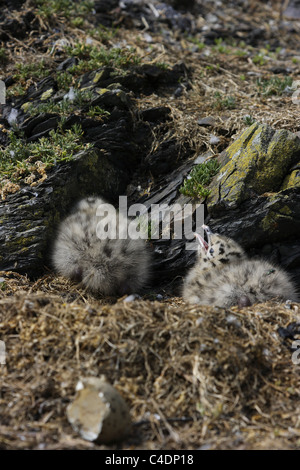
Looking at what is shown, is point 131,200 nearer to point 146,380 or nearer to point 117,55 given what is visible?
point 117,55

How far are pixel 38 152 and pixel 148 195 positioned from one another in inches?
67.8

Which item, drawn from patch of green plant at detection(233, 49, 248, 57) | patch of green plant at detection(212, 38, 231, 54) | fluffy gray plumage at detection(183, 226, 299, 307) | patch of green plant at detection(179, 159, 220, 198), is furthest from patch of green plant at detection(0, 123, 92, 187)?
patch of green plant at detection(233, 49, 248, 57)

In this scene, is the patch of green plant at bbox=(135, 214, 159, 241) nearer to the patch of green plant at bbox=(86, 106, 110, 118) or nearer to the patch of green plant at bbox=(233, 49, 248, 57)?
the patch of green plant at bbox=(86, 106, 110, 118)

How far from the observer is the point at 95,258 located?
5.99m

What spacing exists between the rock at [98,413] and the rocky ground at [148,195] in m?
0.12

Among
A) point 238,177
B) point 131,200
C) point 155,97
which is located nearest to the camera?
point 238,177

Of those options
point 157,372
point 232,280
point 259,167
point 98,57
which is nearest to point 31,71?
point 98,57

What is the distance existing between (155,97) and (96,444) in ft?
20.1

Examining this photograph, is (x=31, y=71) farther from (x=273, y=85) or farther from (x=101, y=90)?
(x=273, y=85)

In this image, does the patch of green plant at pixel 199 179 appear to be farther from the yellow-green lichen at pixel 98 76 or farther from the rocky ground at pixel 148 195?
the yellow-green lichen at pixel 98 76

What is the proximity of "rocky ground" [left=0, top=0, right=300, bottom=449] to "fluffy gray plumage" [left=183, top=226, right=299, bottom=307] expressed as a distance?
307mm

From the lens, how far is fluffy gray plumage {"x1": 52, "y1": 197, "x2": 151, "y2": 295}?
6.00 metres

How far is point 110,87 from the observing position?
7.85 meters
